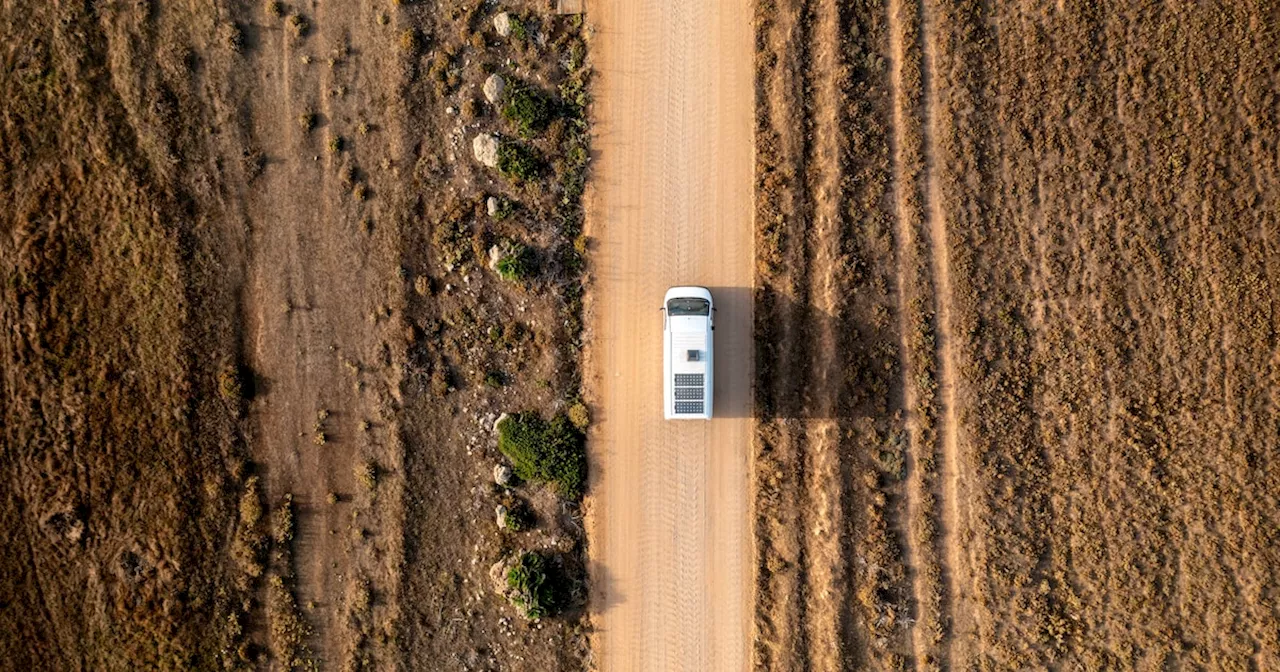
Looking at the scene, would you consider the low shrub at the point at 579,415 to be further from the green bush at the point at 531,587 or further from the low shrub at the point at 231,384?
the low shrub at the point at 231,384

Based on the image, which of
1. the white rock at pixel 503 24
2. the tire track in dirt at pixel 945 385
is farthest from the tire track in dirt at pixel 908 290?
the white rock at pixel 503 24

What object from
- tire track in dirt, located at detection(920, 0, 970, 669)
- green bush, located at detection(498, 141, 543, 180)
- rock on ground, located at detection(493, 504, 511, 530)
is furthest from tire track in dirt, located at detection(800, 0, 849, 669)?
rock on ground, located at detection(493, 504, 511, 530)

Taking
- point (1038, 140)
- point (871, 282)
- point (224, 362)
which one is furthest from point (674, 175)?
point (224, 362)

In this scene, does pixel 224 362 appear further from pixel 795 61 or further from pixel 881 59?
pixel 881 59

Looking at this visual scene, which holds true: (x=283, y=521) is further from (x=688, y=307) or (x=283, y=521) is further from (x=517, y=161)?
(x=688, y=307)

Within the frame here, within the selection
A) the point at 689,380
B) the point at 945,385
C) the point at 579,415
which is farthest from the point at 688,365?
the point at 945,385
